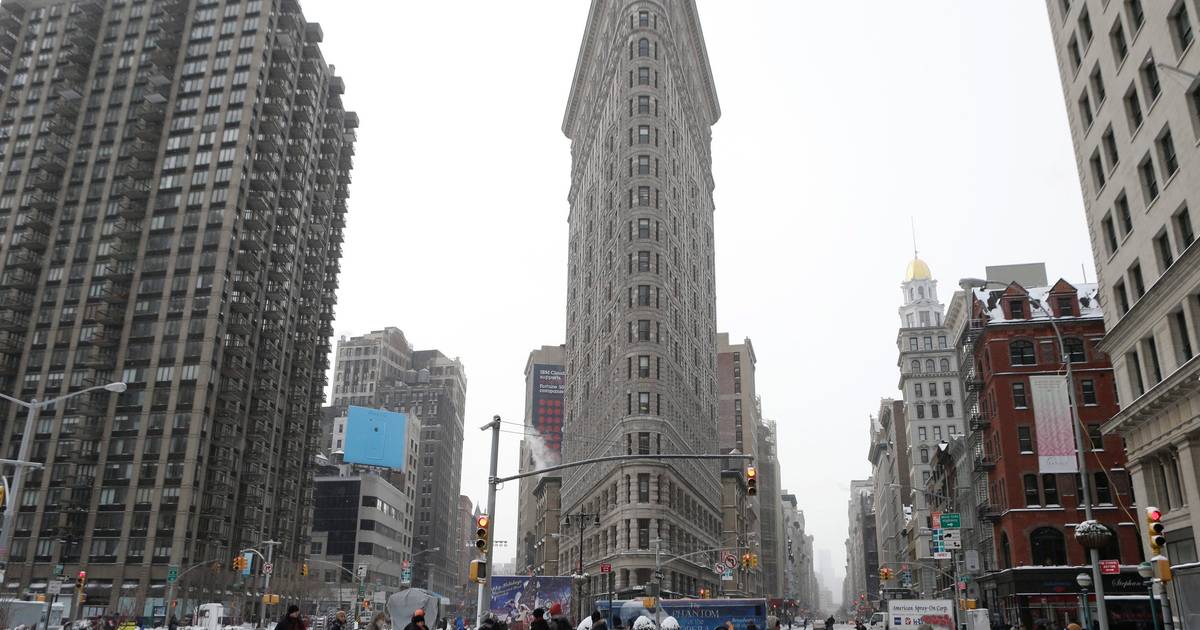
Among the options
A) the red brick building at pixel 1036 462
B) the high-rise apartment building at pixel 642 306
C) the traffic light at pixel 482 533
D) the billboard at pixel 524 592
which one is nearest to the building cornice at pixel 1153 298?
the red brick building at pixel 1036 462

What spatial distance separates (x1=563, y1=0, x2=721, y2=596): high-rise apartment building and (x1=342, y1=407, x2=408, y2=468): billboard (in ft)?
173

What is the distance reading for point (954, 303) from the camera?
115062mm

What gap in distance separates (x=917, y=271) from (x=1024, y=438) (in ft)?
317

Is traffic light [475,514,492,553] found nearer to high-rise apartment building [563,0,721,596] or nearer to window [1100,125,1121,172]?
window [1100,125,1121,172]

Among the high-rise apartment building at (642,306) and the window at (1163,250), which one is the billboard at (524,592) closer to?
the high-rise apartment building at (642,306)

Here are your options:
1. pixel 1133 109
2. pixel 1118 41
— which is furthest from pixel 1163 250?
pixel 1118 41

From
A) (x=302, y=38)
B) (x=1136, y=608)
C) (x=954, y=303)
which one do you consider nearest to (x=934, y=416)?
(x=954, y=303)

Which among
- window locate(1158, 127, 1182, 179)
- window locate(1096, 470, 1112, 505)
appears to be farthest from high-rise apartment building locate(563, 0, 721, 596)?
window locate(1158, 127, 1182, 179)

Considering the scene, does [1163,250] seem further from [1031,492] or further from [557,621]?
[1031,492]

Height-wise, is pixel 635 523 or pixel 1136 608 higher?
pixel 635 523

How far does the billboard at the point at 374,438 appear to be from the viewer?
15950 centimetres

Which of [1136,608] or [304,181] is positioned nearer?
[1136,608]

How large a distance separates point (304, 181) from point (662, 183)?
63.1 metres

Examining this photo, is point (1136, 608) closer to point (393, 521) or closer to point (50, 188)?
point (50, 188)
